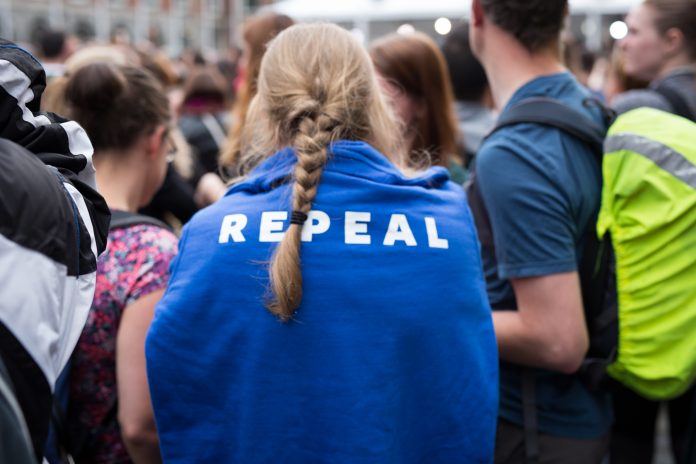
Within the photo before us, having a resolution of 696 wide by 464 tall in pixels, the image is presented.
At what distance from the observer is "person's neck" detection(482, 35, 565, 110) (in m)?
2.27

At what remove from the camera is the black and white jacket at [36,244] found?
101 centimetres

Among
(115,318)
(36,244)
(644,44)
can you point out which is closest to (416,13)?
(644,44)

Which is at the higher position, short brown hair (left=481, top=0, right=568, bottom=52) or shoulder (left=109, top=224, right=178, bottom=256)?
short brown hair (left=481, top=0, right=568, bottom=52)

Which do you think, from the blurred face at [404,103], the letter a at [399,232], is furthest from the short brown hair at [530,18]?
the letter a at [399,232]

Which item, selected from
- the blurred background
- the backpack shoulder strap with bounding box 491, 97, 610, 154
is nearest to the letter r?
the backpack shoulder strap with bounding box 491, 97, 610, 154

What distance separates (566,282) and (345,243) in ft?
2.62

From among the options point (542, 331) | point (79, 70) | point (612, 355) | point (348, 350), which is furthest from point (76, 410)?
point (612, 355)

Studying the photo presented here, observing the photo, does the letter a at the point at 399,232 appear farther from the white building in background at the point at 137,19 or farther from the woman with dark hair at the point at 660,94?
the white building in background at the point at 137,19

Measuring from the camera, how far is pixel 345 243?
60.0 inches

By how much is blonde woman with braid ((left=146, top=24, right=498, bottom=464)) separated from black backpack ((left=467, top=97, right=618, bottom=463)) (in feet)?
1.74

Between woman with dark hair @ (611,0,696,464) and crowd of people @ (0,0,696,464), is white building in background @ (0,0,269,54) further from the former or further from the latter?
crowd of people @ (0,0,696,464)

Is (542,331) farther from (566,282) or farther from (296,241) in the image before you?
(296,241)

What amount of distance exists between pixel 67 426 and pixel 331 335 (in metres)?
0.91

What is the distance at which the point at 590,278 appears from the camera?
212 cm
